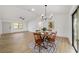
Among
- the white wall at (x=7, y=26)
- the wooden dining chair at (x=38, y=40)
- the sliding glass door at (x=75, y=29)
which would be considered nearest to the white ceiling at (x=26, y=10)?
the white wall at (x=7, y=26)

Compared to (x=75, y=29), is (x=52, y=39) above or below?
below

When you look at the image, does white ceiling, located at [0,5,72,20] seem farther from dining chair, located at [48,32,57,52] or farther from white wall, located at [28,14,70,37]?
dining chair, located at [48,32,57,52]

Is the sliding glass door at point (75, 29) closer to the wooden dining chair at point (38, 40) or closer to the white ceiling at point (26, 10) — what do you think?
the white ceiling at point (26, 10)

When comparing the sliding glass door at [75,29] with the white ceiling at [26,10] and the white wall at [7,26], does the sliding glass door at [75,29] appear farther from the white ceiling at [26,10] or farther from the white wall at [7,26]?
the white wall at [7,26]

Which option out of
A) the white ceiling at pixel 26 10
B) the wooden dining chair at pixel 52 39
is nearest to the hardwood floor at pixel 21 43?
the wooden dining chair at pixel 52 39

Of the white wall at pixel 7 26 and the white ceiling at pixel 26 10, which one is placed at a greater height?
the white ceiling at pixel 26 10

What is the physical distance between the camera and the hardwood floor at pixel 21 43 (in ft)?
9.21

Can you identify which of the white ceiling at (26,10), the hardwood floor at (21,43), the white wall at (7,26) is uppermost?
the white ceiling at (26,10)

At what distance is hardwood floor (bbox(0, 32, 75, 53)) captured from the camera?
281cm

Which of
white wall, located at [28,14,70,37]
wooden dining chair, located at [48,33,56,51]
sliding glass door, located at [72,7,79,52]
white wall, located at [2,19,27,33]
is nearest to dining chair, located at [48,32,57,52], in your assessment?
wooden dining chair, located at [48,33,56,51]

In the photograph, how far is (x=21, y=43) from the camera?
283 centimetres

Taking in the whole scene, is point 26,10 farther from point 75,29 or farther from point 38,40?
point 75,29

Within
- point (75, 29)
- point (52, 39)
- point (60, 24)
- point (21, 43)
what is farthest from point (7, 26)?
point (75, 29)

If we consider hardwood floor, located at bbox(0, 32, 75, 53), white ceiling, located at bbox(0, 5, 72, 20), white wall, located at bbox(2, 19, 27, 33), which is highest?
white ceiling, located at bbox(0, 5, 72, 20)
